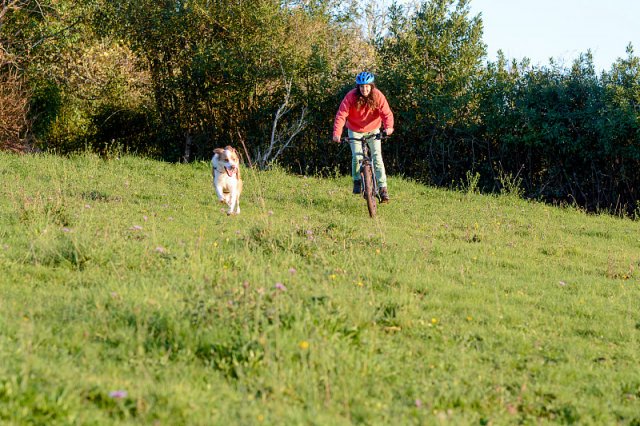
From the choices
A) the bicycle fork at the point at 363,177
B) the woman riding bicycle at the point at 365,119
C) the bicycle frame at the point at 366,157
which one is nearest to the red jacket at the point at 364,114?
the woman riding bicycle at the point at 365,119

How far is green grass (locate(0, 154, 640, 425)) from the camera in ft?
13.4

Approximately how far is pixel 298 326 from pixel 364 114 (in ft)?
25.1

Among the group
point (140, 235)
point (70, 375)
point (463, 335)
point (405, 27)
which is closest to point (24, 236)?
point (140, 235)

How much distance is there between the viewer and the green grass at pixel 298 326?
→ 161 inches

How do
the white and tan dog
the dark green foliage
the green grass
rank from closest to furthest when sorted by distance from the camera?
the green grass < the white and tan dog < the dark green foliage

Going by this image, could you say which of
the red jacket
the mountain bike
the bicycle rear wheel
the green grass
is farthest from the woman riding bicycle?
the green grass

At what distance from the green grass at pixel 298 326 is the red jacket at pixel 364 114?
2.61 meters

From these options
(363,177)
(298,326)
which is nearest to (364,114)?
(363,177)

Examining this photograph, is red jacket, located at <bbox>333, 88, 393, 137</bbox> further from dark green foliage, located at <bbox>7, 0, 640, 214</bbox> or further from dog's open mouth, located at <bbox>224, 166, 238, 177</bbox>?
dark green foliage, located at <bbox>7, 0, 640, 214</bbox>

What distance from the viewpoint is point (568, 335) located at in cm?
598

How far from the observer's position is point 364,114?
12.0 meters

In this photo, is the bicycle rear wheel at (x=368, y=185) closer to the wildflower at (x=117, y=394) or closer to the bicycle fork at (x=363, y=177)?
the bicycle fork at (x=363, y=177)

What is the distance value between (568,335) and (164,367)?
3.27 m

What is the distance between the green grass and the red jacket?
2.61 metres
